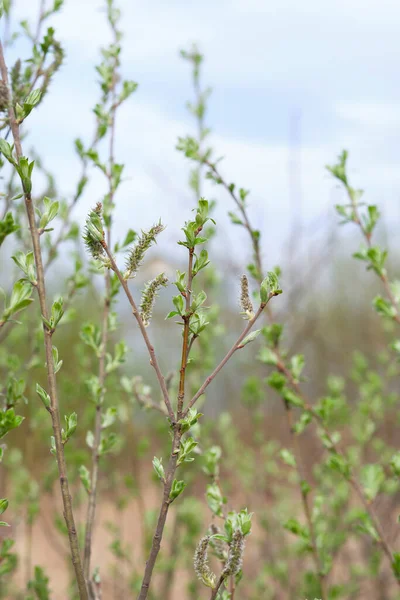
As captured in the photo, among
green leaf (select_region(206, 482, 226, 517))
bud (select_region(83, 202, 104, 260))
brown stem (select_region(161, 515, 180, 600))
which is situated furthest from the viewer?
brown stem (select_region(161, 515, 180, 600))

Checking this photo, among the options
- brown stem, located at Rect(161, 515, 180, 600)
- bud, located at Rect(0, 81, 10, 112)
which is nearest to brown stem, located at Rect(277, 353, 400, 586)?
bud, located at Rect(0, 81, 10, 112)

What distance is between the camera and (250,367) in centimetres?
471

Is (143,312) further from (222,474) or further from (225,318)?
(225,318)

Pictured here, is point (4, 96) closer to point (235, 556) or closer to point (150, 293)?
point (150, 293)

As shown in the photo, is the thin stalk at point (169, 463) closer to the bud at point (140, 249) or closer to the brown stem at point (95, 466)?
the bud at point (140, 249)

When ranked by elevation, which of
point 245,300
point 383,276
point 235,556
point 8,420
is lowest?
point 235,556

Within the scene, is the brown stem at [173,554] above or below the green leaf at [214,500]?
above

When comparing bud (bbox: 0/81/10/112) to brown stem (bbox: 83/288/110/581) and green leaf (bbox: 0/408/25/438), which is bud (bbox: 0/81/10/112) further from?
brown stem (bbox: 83/288/110/581)

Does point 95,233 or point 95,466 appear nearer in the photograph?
point 95,233

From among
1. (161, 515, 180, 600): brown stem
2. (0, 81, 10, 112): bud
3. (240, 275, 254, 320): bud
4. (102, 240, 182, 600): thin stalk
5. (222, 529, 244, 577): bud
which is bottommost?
(222, 529, 244, 577): bud

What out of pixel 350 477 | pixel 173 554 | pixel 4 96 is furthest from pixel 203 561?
pixel 173 554

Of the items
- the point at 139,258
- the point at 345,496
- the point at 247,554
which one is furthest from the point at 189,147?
the point at 247,554

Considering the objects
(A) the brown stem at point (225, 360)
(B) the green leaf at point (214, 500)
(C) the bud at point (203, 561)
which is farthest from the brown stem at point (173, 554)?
(A) the brown stem at point (225, 360)

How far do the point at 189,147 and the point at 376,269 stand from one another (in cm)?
71
